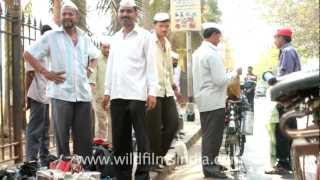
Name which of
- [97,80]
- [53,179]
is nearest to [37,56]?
[53,179]

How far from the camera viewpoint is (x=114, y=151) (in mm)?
5250

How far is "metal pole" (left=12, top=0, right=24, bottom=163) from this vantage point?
21.7ft

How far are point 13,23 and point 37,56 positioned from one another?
5.80 feet

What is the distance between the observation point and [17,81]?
664 cm

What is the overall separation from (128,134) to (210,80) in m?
1.55

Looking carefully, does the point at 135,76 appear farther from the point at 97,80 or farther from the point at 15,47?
the point at 97,80

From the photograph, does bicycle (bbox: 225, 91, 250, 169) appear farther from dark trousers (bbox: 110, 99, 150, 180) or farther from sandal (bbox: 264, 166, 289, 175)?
dark trousers (bbox: 110, 99, 150, 180)

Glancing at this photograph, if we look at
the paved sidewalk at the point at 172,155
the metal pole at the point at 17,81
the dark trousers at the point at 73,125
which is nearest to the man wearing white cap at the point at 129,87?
the dark trousers at the point at 73,125

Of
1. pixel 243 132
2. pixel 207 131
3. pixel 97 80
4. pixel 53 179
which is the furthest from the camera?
pixel 97 80

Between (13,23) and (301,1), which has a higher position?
(301,1)

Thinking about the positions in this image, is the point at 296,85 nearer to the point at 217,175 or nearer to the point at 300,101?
the point at 300,101

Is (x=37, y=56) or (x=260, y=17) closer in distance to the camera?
(x=37, y=56)

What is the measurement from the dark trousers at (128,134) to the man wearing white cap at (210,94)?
139 centimetres

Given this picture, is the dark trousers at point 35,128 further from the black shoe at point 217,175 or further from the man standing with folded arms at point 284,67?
the man standing with folded arms at point 284,67
